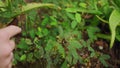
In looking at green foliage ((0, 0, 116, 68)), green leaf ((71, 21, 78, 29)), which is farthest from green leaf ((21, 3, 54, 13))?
green leaf ((71, 21, 78, 29))

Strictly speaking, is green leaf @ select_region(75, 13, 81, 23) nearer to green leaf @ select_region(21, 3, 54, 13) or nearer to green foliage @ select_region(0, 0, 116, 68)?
green foliage @ select_region(0, 0, 116, 68)

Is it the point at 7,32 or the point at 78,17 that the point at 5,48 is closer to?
the point at 7,32

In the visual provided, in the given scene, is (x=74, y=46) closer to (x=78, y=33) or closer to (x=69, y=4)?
(x=78, y=33)

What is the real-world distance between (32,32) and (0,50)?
1396mm

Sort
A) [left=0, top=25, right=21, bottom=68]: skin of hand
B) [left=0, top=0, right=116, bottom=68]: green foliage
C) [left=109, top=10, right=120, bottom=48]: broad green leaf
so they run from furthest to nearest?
[left=109, top=10, right=120, bottom=48]: broad green leaf → [left=0, top=0, right=116, bottom=68]: green foliage → [left=0, top=25, right=21, bottom=68]: skin of hand

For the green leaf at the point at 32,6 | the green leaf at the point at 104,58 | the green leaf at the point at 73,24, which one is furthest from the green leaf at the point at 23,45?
the green leaf at the point at 104,58

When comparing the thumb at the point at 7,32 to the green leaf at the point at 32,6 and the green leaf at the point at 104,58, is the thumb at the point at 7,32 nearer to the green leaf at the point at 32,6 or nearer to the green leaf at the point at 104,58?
the green leaf at the point at 32,6

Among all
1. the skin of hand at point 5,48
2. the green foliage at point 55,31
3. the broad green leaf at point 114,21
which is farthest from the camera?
the broad green leaf at point 114,21

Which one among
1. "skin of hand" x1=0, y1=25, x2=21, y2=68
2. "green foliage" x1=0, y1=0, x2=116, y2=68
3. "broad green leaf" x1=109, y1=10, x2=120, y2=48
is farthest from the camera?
"broad green leaf" x1=109, y1=10, x2=120, y2=48

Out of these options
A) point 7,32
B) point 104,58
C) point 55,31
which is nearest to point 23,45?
point 55,31

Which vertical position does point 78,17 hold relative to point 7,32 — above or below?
below

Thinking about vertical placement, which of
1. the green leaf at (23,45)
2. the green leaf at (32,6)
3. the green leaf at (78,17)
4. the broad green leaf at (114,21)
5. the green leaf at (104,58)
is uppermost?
the green leaf at (32,6)

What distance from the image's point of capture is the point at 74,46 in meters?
2.26

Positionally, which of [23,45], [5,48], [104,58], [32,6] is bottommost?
[104,58]
